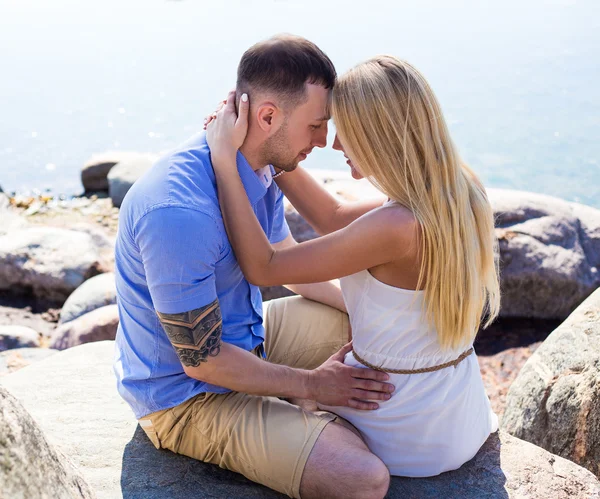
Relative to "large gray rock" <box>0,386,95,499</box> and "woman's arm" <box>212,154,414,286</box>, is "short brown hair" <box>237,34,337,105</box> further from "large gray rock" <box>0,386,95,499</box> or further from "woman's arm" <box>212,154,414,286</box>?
"large gray rock" <box>0,386,95,499</box>

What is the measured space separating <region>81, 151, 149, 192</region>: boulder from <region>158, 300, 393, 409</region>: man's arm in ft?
24.1

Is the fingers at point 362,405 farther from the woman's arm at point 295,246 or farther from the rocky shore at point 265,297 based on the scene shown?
the woman's arm at point 295,246

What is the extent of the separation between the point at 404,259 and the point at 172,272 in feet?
2.59

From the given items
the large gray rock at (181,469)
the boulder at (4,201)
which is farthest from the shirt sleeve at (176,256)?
the boulder at (4,201)

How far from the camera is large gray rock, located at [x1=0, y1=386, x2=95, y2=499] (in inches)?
54.8

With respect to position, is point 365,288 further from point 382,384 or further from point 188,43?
point 188,43

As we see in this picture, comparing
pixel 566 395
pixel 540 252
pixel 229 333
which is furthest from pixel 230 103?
pixel 540 252

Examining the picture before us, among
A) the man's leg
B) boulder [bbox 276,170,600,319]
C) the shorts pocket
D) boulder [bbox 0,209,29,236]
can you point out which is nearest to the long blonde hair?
the man's leg

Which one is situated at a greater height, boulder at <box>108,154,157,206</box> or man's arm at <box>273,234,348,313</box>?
man's arm at <box>273,234,348,313</box>

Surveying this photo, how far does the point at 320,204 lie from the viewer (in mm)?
3043

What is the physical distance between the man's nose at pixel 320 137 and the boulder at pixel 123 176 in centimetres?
604

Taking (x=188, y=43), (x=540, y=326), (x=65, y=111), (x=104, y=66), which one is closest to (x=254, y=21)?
(x=188, y=43)

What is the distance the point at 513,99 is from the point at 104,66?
989cm

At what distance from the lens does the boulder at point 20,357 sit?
4637 millimetres
